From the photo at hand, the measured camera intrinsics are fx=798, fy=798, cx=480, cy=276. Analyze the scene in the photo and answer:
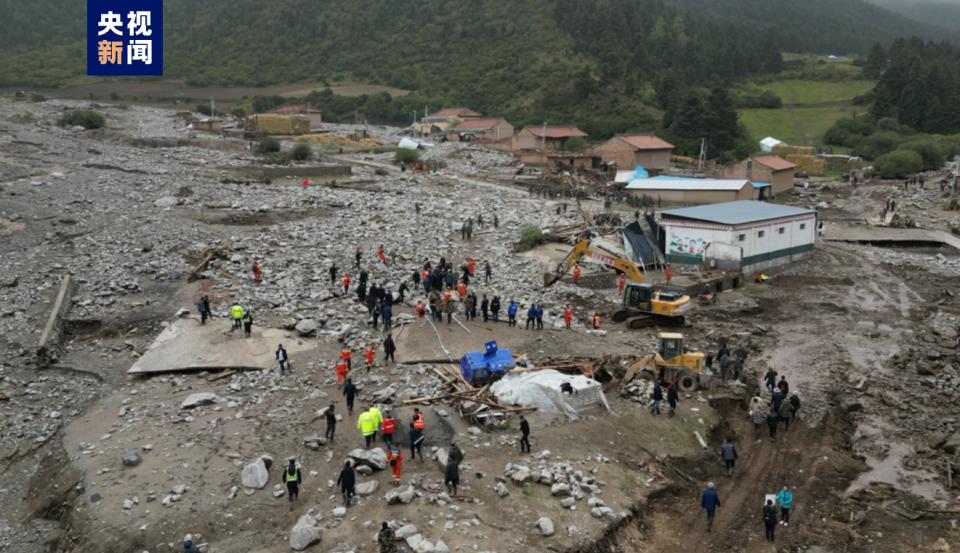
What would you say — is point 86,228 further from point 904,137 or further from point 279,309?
point 904,137

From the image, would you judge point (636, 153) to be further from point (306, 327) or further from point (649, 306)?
point (306, 327)

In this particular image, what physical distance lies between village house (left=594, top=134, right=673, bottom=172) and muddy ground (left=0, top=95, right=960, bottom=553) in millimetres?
25636

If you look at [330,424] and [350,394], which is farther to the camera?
[350,394]

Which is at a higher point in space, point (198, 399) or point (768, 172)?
point (768, 172)

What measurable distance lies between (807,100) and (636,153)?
4493 centimetres

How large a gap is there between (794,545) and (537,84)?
83.1 metres

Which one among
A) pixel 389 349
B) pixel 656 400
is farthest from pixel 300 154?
pixel 656 400

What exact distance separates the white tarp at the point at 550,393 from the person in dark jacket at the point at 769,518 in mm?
4369

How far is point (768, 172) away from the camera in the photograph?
50438 millimetres

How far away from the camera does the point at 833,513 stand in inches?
543

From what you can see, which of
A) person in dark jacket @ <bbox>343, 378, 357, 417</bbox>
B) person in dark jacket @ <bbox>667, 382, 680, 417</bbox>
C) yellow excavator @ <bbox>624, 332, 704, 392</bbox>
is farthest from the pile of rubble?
yellow excavator @ <bbox>624, 332, 704, 392</bbox>

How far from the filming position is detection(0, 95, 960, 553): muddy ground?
41.9 ft

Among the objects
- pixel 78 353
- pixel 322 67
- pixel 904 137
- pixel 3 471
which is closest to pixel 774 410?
pixel 3 471

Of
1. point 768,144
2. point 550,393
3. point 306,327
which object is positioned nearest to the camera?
point 550,393
